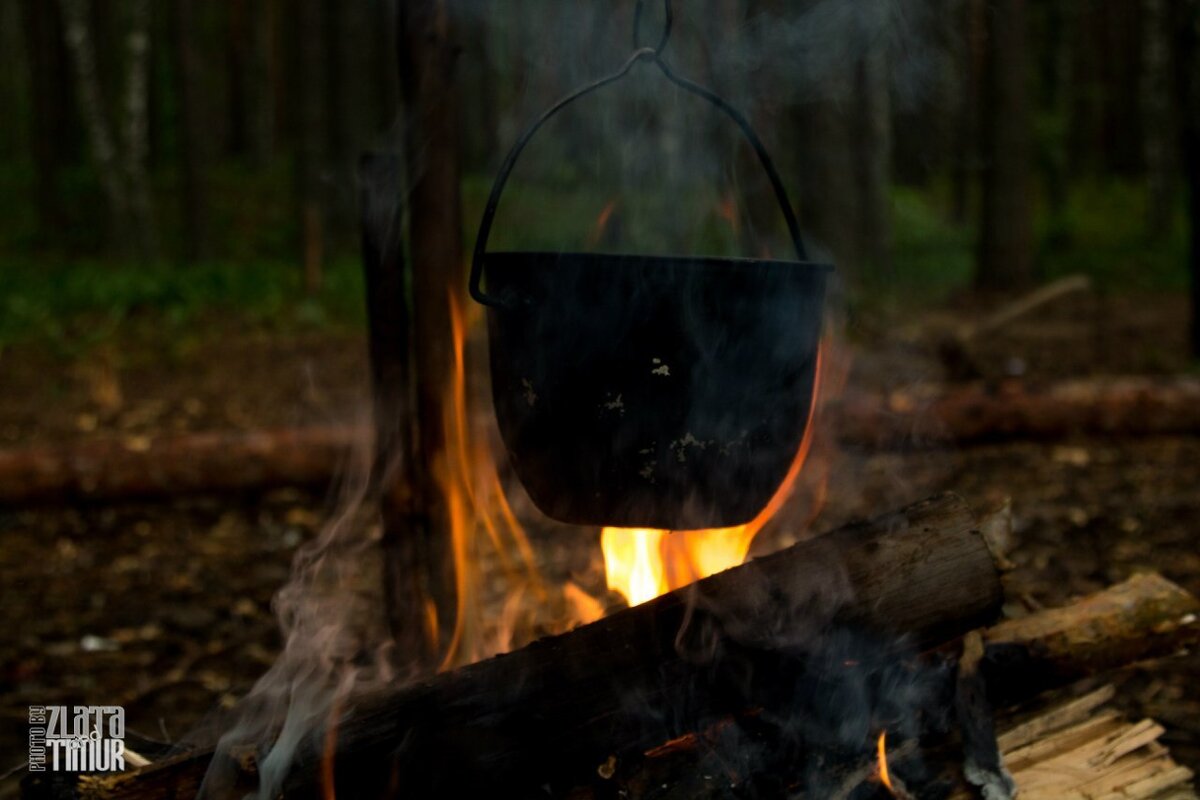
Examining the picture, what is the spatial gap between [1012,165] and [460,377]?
35.5 ft

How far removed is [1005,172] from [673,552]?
35.1 ft

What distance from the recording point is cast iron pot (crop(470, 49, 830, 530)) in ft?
6.93

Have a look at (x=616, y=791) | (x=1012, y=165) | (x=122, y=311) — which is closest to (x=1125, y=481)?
(x=616, y=791)

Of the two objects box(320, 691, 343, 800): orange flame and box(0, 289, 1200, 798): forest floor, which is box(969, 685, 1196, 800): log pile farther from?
box(320, 691, 343, 800): orange flame

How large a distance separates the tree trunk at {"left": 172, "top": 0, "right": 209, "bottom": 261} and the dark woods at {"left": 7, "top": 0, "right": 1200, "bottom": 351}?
0.15 ft

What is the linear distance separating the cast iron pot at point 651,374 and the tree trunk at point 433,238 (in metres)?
0.45

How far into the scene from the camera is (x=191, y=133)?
1518cm

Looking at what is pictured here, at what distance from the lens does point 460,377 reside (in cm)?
278

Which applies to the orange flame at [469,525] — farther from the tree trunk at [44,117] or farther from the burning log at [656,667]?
the tree trunk at [44,117]

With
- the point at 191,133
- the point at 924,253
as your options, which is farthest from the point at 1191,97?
the point at 191,133

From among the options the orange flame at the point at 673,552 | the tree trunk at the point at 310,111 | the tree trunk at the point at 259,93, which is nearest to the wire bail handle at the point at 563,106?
the orange flame at the point at 673,552

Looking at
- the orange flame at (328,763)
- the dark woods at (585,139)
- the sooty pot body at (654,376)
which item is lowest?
the orange flame at (328,763)

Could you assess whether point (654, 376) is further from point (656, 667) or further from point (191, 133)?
point (191, 133)

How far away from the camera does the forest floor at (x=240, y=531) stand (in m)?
3.31
